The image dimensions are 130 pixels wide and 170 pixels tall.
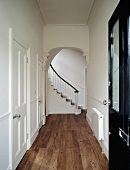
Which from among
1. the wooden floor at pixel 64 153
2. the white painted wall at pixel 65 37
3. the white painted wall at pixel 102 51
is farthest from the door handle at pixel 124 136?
the white painted wall at pixel 65 37

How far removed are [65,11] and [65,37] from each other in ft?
3.73

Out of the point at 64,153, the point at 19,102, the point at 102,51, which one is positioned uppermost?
the point at 102,51

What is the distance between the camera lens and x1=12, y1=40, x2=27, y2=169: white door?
2.57 metres

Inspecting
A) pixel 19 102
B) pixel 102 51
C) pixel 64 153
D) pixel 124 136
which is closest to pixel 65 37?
pixel 102 51

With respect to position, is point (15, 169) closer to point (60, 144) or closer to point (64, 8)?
point (60, 144)

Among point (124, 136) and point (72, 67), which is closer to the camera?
point (124, 136)

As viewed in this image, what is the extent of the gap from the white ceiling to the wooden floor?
11.2ft

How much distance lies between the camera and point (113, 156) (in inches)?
78.6

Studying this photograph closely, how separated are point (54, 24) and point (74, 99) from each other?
14.4 ft

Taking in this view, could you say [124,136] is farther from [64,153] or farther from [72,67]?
[72,67]

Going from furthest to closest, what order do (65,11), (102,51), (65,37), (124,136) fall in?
(65,37)
(65,11)
(102,51)
(124,136)

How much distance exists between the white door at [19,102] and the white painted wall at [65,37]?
2.40m

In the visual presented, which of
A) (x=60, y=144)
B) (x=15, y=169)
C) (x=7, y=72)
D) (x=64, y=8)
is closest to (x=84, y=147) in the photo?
(x=60, y=144)

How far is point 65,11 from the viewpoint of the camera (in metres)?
4.46
